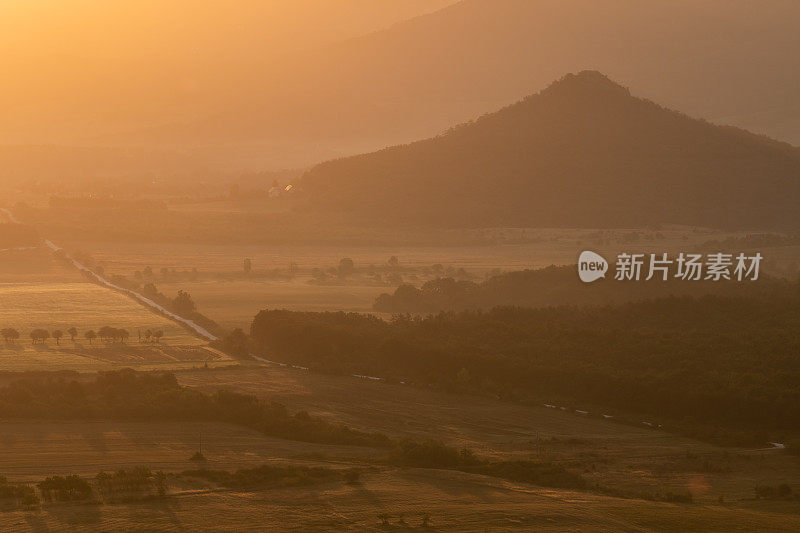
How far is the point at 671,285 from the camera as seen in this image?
57312 millimetres

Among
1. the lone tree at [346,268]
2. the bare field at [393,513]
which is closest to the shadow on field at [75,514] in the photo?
the bare field at [393,513]

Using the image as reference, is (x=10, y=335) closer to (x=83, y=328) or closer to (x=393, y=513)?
(x=83, y=328)

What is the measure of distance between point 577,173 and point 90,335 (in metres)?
63.2

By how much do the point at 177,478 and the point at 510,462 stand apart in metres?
8.59

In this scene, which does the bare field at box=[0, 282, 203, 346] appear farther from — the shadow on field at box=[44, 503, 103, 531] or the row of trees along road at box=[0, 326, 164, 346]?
the shadow on field at box=[44, 503, 103, 531]

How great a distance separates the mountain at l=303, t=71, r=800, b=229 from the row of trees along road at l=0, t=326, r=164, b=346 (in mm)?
55487

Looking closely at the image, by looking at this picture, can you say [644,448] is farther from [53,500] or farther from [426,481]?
[53,500]

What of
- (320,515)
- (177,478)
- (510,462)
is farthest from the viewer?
(510,462)

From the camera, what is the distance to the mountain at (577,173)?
99250 millimetres

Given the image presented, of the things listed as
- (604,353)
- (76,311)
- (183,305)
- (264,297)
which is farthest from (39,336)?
(604,353)

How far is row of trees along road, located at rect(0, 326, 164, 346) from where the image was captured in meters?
48.7

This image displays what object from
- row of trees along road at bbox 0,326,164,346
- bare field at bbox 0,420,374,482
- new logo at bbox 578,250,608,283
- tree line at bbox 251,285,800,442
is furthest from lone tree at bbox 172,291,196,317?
bare field at bbox 0,420,374,482

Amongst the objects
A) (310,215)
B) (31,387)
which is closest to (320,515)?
(31,387)

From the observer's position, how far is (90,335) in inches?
1934
